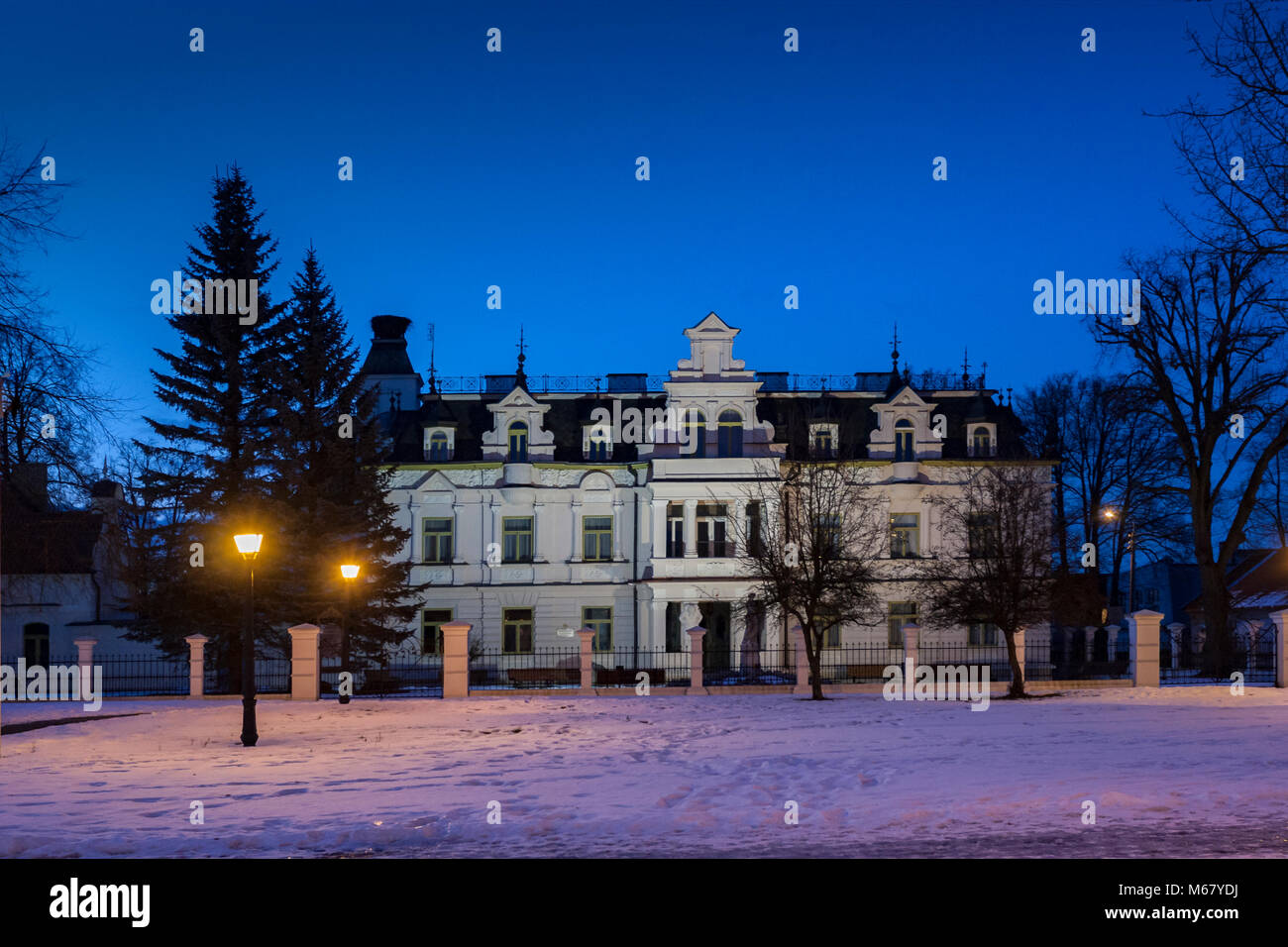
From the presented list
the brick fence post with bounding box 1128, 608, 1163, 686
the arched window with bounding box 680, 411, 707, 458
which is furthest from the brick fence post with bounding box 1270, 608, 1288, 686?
the arched window with bounding box 680, 411, 707, 458

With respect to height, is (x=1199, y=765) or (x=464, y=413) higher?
(x=464, y=413)

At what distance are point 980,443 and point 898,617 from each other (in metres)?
7.06

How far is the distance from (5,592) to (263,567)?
1167 cm

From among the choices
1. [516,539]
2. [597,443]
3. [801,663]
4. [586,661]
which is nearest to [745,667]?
[801,663]

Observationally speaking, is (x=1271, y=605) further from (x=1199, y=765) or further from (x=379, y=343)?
(x=379, y=343)

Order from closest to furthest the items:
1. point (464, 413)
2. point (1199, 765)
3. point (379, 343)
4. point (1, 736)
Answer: point (1199, 765) < point (1, 736) < point (464, 413) < point (379, 343)

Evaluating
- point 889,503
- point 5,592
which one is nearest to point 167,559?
point 5,592

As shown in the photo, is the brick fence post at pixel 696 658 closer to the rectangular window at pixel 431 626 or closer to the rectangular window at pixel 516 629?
the rectangular window at pixel 516 629

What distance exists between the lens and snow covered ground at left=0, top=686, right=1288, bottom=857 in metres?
9.59

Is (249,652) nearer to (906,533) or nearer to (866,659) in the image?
(866,659)

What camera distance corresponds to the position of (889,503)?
38.6 m

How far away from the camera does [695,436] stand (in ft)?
121

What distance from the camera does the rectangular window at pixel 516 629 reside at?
1515 inches

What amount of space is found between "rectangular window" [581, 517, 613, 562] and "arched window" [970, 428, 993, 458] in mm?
13496
